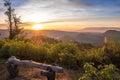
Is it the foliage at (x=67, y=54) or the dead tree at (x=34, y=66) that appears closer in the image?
the dead tree at (x=34, y=66)

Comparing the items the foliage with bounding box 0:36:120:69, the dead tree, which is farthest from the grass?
the foliage with bounding box 0:36:120:69

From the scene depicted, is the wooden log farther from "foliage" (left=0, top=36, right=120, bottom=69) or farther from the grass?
"foliage" (left=0, top=36, right=120, bottom=69)

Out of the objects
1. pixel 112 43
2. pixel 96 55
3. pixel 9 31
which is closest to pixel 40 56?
pixel 96 55

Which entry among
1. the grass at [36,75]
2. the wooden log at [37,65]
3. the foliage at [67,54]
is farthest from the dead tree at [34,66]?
the foliage at [67,54]

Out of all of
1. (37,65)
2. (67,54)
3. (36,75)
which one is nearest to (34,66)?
(37,65)

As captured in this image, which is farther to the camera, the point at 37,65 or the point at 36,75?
the point at 36,75

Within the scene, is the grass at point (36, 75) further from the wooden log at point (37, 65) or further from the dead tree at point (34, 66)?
the wooden log at point (37, 65)

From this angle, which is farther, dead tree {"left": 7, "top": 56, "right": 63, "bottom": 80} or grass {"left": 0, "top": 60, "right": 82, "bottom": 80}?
grass {"left": 0, "top": 60, "right": 82, "bottom": 80}

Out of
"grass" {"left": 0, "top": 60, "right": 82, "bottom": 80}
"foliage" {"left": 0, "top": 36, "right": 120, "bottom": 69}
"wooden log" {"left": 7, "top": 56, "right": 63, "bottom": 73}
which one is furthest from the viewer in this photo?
"foliage" {"left": 0, "top": 36, "right": 120, "bottom": 69}

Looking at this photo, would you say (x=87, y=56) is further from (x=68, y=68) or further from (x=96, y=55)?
(x=68, y=68)

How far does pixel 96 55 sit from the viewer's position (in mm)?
11391

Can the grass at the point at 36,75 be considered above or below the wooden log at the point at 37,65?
below

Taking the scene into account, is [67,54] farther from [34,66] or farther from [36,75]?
[34,66]

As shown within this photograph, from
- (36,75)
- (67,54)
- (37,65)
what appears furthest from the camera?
(67,54)
